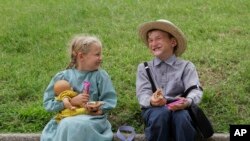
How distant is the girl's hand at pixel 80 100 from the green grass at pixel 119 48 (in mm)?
644

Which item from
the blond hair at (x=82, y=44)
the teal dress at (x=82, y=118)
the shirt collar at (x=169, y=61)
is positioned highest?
the blond hair at (x=82, y=44)

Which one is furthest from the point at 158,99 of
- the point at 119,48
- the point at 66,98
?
the point at 119,48

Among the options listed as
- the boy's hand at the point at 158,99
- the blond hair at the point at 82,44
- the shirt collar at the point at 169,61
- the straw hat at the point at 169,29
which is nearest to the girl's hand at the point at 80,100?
the blond hair at the point at 82,44

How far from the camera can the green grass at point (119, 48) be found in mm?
5160

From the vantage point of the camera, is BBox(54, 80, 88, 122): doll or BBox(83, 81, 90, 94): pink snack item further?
BBox(83, 81, 90, 94): pink snack item

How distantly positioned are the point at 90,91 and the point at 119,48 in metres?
2.04

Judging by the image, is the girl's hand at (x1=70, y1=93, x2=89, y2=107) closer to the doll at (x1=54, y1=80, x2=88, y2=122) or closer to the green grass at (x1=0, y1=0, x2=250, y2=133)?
the doll at (x1=54, y1=80, x2=88, y2=122)

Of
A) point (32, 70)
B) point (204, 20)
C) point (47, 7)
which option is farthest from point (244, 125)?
point (47, 7)

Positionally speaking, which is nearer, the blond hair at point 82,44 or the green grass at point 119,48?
the blond hair at point 82,44

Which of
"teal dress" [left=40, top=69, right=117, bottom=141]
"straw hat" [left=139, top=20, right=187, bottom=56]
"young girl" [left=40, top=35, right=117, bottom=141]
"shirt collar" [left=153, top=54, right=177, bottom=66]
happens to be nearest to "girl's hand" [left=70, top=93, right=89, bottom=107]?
"young girl" [left=40, top=35, right=117, bottom=141]

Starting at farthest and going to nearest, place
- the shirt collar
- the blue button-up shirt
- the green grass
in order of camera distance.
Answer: the green grass → the shirt collar → the blue button-up shirt

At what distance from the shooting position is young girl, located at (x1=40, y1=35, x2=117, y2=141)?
A: 173 inches

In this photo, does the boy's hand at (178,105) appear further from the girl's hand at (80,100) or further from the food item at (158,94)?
the girl's hand at (80,100)

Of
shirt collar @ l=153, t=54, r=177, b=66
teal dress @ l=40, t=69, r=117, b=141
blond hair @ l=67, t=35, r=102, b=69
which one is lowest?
teal dress @ l=40, t=69, r=117, b=141
